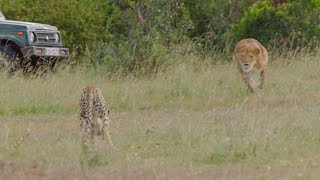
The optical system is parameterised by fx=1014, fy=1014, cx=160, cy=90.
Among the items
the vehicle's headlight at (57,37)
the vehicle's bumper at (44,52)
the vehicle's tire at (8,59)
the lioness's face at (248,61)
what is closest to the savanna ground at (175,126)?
the lioness's face at (248,61)

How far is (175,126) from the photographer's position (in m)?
11.2

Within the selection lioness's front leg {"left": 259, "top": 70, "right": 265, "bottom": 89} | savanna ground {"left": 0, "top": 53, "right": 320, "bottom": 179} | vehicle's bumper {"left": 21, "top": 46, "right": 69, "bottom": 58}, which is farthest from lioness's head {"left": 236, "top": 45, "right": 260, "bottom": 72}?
vehicle's bumper {"left": 21, "top": 46, "right": 69, "bottom": 58}

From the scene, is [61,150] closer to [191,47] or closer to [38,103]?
[38,103]

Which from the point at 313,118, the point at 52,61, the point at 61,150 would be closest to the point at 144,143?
the point at 61,150

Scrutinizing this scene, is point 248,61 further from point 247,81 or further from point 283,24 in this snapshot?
point 283,24

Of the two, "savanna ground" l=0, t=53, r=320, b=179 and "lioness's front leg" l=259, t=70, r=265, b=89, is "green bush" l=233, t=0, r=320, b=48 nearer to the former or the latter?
"savanna ground" l=0, t=53, r=320, b=179

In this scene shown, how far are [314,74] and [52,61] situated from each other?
5471mm

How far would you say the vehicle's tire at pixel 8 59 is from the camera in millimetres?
18828

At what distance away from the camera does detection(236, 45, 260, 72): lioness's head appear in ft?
55.3

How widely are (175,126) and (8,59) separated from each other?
29.5 ft

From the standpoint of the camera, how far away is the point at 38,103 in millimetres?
15289

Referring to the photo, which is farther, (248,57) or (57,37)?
(57,37)

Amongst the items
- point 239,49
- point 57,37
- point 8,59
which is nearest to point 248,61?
point 239,49

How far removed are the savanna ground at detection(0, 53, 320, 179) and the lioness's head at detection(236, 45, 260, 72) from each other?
0.36 meters
